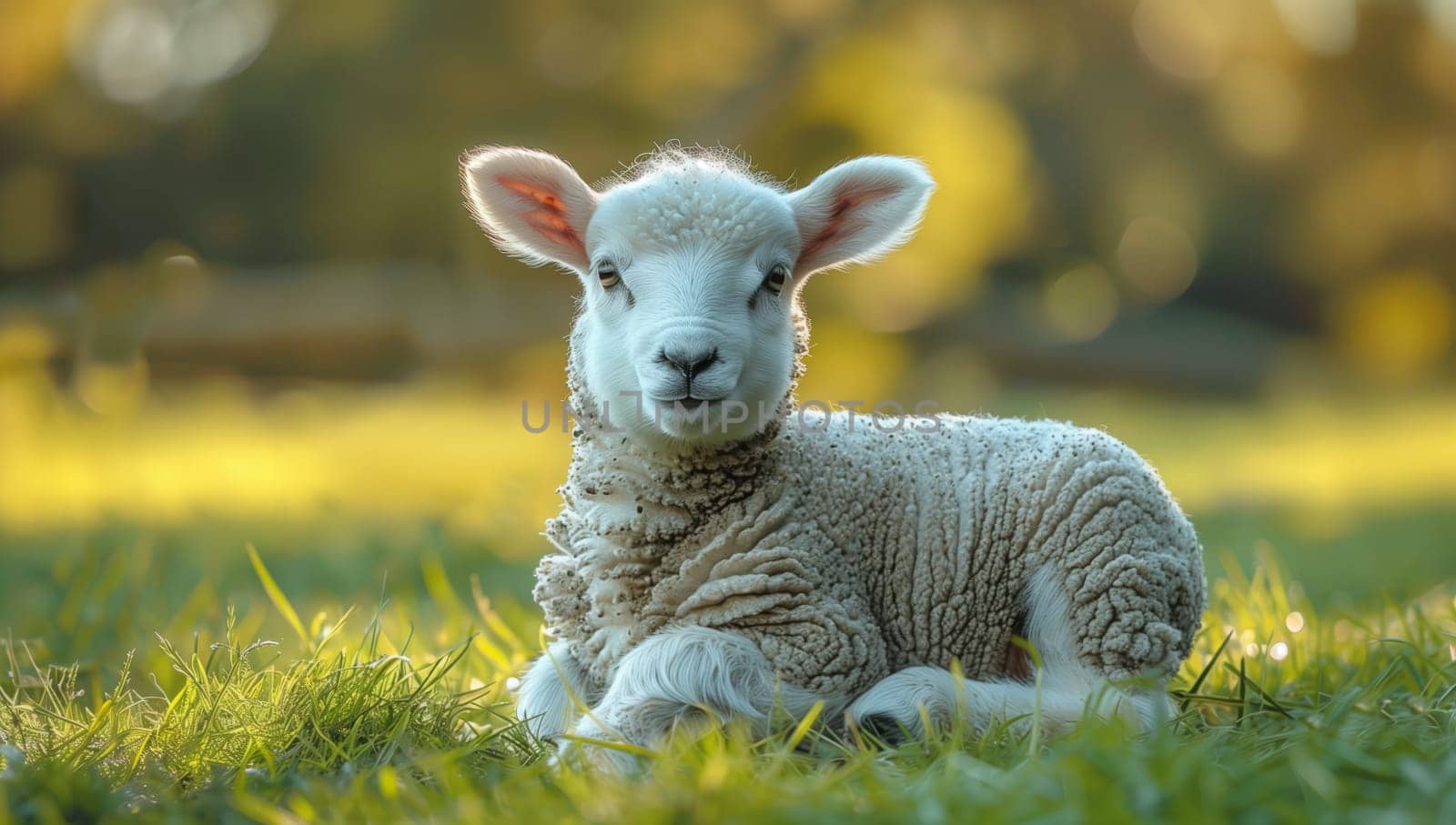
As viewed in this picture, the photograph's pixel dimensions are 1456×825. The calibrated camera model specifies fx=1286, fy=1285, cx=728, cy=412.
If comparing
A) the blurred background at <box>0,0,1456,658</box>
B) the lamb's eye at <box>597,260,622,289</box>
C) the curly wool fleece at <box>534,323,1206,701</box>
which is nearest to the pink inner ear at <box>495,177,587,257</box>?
the lamb's eye at <box>597,260,622,289</box>

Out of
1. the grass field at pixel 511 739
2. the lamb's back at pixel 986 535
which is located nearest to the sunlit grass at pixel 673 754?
the grass field at pixel 511 739

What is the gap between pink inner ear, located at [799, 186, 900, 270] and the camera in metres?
3.73

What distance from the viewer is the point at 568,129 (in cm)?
1340

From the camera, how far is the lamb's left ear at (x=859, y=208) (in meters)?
3.66

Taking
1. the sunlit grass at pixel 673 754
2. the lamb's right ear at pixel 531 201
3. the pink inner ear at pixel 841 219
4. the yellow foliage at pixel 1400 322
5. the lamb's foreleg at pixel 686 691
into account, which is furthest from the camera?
the yellow foliage at pixel 1400 322

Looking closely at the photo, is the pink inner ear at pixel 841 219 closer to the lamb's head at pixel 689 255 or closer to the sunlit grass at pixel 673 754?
the lamb's head at pixel 689 255

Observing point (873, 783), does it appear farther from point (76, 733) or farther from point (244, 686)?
point (76, 733)

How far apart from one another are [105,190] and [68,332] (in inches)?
265

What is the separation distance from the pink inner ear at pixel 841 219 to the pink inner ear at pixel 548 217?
2.17ft

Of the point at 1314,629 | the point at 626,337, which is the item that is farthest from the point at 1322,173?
the point at 626,337

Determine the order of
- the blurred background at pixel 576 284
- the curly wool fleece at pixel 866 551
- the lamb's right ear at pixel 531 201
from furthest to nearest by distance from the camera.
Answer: the blurred background at pixel 576 284
the lamb's right ear at pixel 531 201
the curly wool fleece at pixel 866 551

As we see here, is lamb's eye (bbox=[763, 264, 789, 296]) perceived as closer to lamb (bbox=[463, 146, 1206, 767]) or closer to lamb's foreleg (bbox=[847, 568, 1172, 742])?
lamb (bbox=[463, 146, 1206, 767])

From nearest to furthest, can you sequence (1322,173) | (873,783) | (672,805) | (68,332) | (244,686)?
(672,805), (873,783), (244,686), (68,332), (1322,173)

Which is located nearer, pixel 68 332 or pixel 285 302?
pixel 68 332
